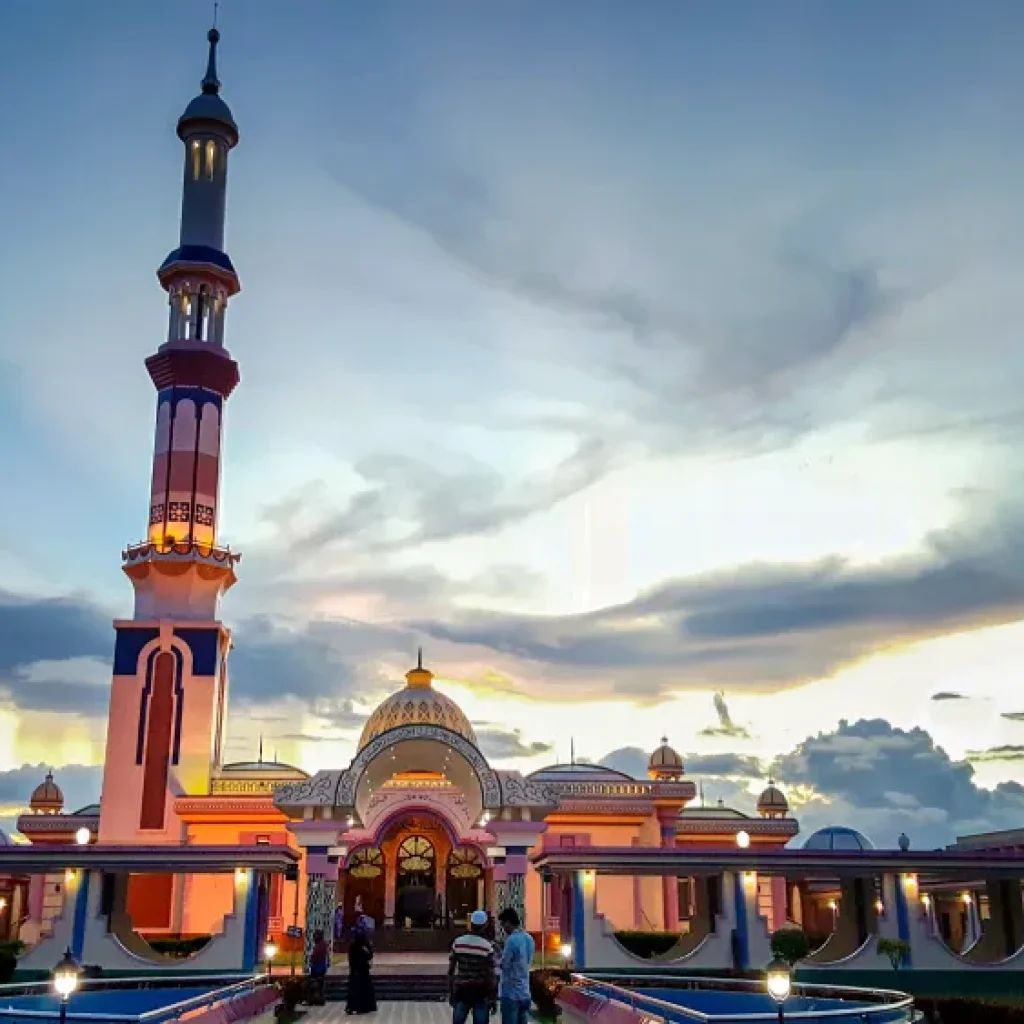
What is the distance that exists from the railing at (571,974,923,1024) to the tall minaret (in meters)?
17.4

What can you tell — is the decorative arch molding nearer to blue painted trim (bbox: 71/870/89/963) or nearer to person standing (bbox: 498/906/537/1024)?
blue painted trim (bbox: 71/870/89/963)

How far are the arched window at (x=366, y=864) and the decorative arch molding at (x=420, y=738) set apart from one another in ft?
17.0

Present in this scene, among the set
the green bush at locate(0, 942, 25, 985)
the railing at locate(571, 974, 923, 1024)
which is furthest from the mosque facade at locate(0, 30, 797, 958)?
the railing at locate(571, 974, 923, 1024)

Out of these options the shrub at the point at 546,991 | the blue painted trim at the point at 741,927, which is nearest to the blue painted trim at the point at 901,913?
the blue painted trim at the point at 741,927

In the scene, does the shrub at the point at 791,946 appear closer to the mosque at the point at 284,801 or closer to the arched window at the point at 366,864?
the mosque at the point at 284,801

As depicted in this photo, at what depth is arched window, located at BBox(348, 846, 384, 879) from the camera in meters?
32.0

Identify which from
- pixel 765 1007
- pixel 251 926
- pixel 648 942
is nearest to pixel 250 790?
pixel 251 926

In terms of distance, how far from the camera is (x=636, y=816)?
113 feet

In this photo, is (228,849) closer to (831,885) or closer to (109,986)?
(109,986)

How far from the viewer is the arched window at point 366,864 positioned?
32031 mm

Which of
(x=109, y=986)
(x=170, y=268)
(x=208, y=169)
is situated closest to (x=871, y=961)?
(x=109, y=986)

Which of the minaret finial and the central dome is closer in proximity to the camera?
the central dome

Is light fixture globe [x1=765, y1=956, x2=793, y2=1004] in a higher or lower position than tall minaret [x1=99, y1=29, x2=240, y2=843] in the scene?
lower

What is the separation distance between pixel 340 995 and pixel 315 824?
521cm
